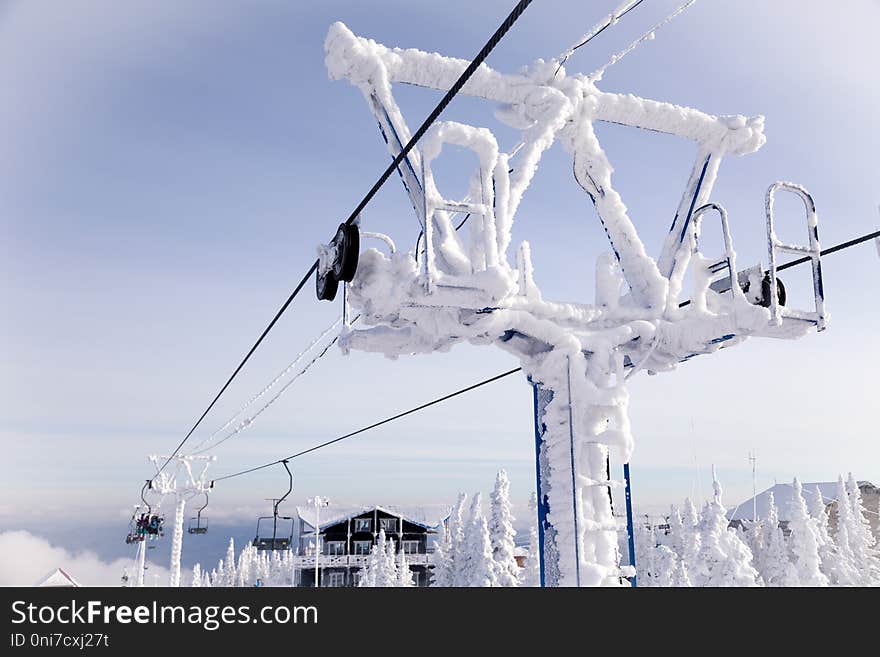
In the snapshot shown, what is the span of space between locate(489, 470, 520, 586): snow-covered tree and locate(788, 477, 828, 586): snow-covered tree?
16170 millimetres

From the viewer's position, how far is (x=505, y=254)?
231 inches

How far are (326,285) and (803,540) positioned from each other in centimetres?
4129

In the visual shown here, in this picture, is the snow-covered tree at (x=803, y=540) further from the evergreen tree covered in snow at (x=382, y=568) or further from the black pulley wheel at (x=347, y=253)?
the black pulley wheel at (x=347, y=253)

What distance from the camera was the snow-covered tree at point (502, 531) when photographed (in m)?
37.1

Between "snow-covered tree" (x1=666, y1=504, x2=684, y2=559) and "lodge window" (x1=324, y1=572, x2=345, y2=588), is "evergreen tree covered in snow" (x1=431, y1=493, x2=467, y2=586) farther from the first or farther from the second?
"snow-covered tree" (x1=666, y1=504, x2=684, y2=559)

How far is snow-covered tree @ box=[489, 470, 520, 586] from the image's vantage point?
37125mm

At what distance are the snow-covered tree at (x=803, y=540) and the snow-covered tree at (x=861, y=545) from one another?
258 centimetres

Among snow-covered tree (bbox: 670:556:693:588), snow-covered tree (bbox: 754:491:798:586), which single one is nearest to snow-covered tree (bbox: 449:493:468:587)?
snow-covered tree (bbox: 670:556:693:588)

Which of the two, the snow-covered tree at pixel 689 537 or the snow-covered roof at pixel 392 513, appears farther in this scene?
the snow-covered roof at pixel 392 513

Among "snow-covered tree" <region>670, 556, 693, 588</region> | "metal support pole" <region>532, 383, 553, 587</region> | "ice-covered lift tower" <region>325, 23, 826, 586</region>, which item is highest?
"ice-covered lift tower" <region>325, 23, 826, 586</region>

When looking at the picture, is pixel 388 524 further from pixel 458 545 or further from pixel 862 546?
pixel 862 546

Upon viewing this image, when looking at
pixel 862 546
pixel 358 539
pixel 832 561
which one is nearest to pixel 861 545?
pixel 862 546

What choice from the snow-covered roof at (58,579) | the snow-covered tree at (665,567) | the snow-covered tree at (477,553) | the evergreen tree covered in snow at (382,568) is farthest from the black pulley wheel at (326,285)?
the evergreen tree covered in snow at (382,568)

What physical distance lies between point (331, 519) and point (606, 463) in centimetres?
4817
